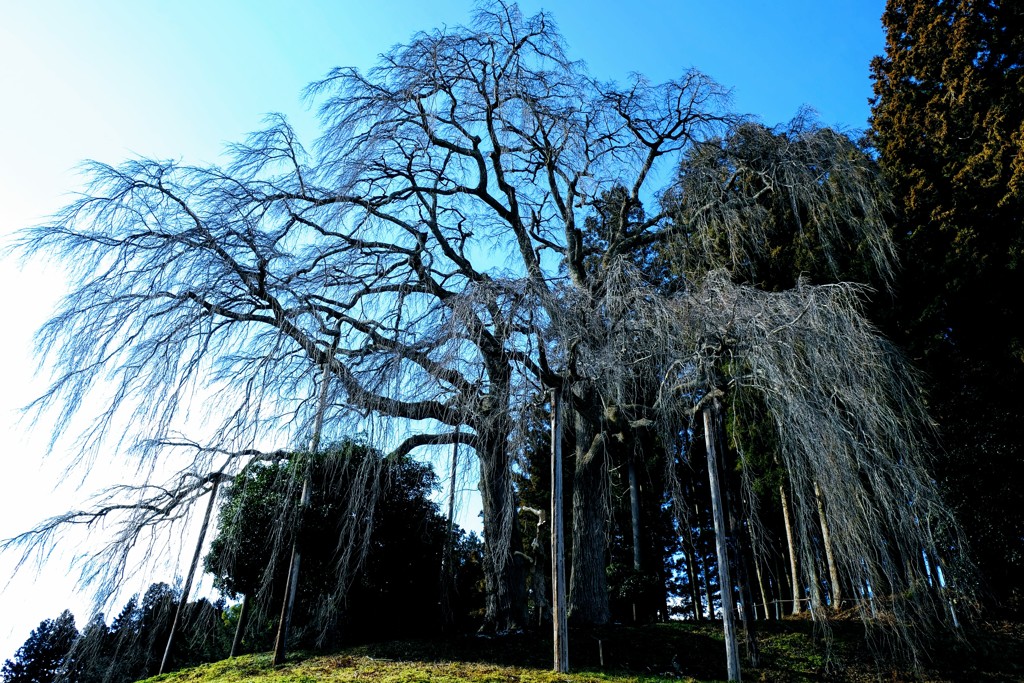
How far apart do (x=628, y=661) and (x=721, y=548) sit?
6.11 ft

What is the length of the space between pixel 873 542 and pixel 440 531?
634cm

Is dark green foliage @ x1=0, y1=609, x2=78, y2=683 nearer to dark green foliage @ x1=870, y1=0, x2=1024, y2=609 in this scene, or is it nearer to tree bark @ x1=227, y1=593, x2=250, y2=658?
tree bark @ x1=227, y1=593, x2=250, y2=658

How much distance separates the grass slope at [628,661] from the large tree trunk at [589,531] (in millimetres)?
492

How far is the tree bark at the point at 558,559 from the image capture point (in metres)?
6.48

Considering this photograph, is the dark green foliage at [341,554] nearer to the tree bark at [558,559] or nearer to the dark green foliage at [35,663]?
the tree bark at [558,559]

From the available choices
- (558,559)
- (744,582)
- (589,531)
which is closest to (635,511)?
(589,531)

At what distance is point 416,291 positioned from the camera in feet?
24.6

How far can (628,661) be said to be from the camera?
7.71 meters

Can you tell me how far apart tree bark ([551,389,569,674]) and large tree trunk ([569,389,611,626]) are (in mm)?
1545

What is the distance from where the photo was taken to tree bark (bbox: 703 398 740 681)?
6.74 meters

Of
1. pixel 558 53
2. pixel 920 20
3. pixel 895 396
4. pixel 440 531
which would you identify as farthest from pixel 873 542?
pixel 920 20

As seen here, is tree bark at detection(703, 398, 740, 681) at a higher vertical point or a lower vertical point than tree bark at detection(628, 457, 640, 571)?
lower

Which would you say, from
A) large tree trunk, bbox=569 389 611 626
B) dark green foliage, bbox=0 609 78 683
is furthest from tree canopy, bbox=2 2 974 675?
dark green foliage, bbox=0 609 78 683

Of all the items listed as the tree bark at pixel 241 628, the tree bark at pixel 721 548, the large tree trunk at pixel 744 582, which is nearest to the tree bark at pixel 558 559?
the tree bark at pixel 721 548
